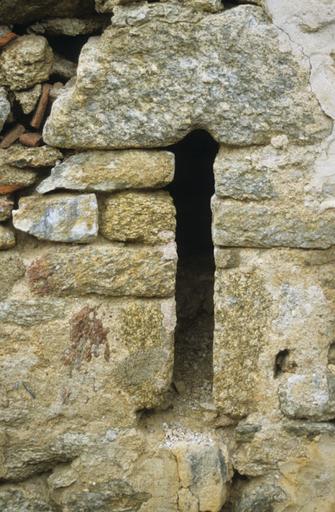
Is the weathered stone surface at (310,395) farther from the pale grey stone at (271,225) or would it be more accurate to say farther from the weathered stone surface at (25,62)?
the weathered stone surface at (25,62)

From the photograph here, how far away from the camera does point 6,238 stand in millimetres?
3070

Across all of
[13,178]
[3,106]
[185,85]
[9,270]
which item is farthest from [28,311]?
[185,85]

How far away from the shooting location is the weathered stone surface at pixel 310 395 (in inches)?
123

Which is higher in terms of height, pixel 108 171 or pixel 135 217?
pixel 108 171

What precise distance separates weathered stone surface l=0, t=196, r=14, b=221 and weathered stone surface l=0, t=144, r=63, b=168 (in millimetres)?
143

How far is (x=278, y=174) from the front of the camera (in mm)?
3033

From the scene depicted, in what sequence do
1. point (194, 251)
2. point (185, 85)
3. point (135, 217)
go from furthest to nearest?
point (194, 251) → point (135, 217) → point (185, 85)

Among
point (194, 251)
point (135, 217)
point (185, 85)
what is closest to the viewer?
point (185, 85)

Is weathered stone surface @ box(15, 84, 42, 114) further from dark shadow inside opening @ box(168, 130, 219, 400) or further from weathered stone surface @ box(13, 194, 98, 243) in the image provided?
dark shadow inside opening @ box(168, 130, 219, 400)

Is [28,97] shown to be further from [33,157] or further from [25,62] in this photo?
[33,157]

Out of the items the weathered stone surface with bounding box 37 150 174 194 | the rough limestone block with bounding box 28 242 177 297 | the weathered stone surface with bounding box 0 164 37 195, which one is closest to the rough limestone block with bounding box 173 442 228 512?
the rough limestone block with bounding box 28 242 177 297

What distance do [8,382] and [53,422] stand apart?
0.80 feet

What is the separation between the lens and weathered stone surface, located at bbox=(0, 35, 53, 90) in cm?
304

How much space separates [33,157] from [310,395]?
1.45 meters
